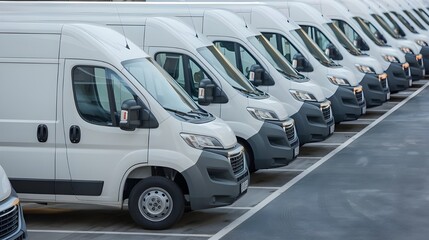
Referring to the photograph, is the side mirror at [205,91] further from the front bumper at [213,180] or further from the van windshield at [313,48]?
the van windshield at [313,48]

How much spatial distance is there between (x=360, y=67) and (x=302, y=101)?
248 inches

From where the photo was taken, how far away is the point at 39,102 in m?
14.2

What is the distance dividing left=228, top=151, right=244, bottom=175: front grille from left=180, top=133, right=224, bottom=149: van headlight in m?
0.25

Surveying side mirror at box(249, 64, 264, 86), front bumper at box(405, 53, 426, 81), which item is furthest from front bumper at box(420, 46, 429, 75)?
side mirror at box(249, 64, 264, 86)

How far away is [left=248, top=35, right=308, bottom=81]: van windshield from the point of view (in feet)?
66.1

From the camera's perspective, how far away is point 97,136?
14062mm

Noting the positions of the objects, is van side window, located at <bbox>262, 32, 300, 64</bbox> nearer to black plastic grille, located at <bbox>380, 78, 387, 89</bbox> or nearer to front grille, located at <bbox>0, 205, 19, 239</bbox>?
black plastic grille, located at <bbox>380, 78, 387, 89</bbox>

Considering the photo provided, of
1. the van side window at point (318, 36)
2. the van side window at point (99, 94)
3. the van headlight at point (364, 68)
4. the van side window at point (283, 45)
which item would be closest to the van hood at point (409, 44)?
the van headlight at point (364, 68)

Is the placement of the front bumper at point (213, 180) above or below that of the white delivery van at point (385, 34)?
below

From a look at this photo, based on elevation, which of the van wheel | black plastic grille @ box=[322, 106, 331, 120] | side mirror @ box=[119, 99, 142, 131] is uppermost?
side mirror @ box=[119, 99, 142, 131]

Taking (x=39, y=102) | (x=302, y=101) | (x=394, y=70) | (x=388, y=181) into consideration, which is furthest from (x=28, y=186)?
(x=394, y=70)

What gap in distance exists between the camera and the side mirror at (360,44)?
94.4 ft

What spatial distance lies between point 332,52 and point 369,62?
1.35 metres

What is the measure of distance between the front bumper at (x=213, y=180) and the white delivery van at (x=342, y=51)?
35.5 feet
